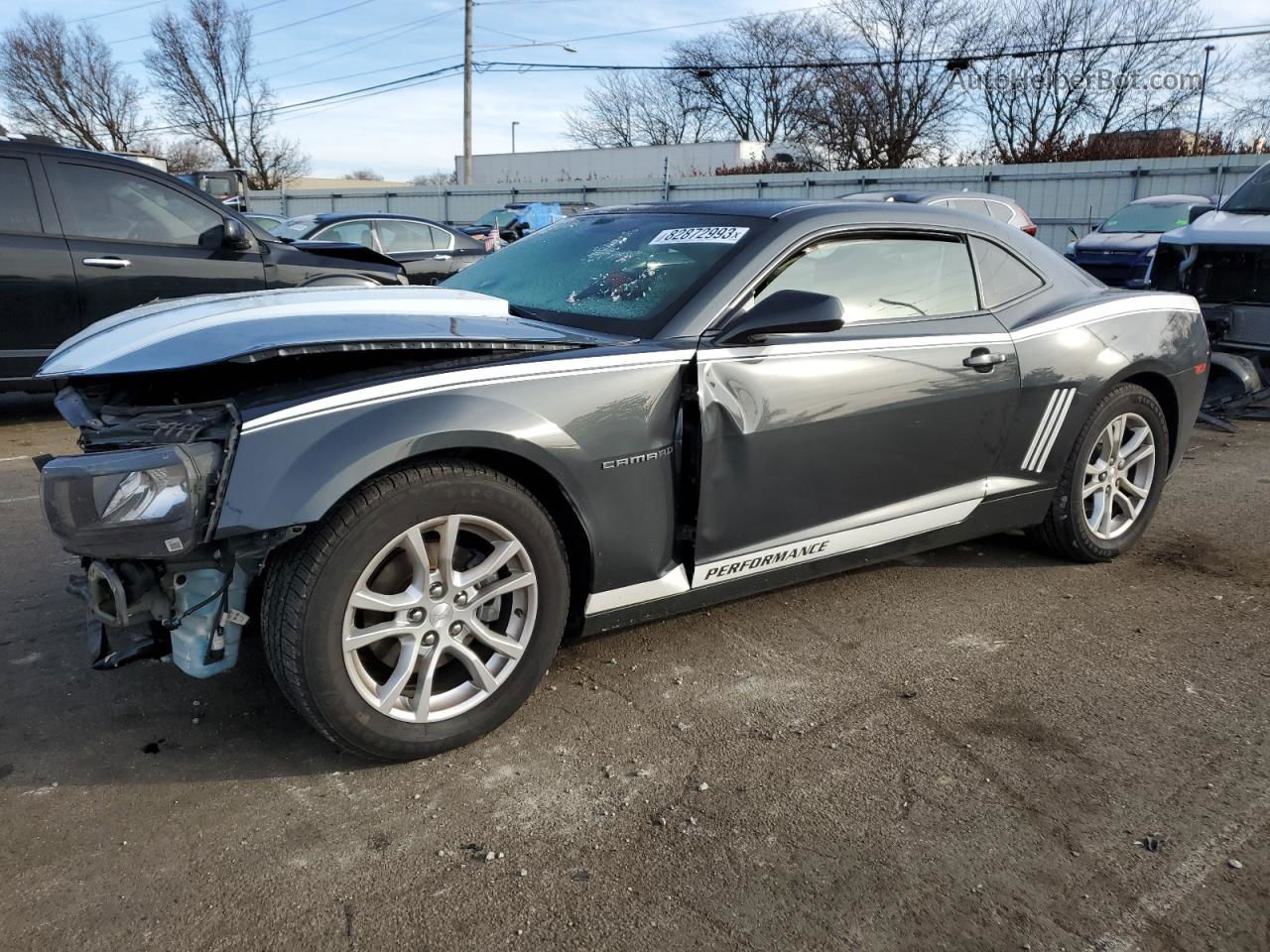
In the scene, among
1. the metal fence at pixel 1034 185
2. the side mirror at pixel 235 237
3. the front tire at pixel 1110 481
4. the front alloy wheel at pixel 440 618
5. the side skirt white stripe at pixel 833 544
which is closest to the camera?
the front alloy wheel at pixel 440 618

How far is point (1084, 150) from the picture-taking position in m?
34.2

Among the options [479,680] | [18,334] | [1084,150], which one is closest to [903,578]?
[479,680]

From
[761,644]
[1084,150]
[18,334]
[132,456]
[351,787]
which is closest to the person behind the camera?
[132,456]

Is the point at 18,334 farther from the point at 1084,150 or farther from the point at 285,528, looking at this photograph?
the point at 1084,150

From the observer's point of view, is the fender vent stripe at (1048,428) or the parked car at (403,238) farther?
the parked car at (403,238)

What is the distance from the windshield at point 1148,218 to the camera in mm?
15320

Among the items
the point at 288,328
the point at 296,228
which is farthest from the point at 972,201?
the point at 288,328

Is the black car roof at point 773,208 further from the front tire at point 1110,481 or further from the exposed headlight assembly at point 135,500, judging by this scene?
the exposed headlight assembly at point 135,500

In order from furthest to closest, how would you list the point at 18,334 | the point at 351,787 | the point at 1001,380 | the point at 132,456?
the point at 18,334 → the point at 1001,380 → the point at 351,787 → the point at 132,456

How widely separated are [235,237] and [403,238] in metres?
5.19

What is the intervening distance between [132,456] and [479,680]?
104 centimetres

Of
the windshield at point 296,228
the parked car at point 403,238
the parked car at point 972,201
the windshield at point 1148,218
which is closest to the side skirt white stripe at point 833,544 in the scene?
the parked car at point 972,201

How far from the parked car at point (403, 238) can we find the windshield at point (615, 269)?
799cm

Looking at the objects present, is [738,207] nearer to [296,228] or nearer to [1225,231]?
[1225,231]
